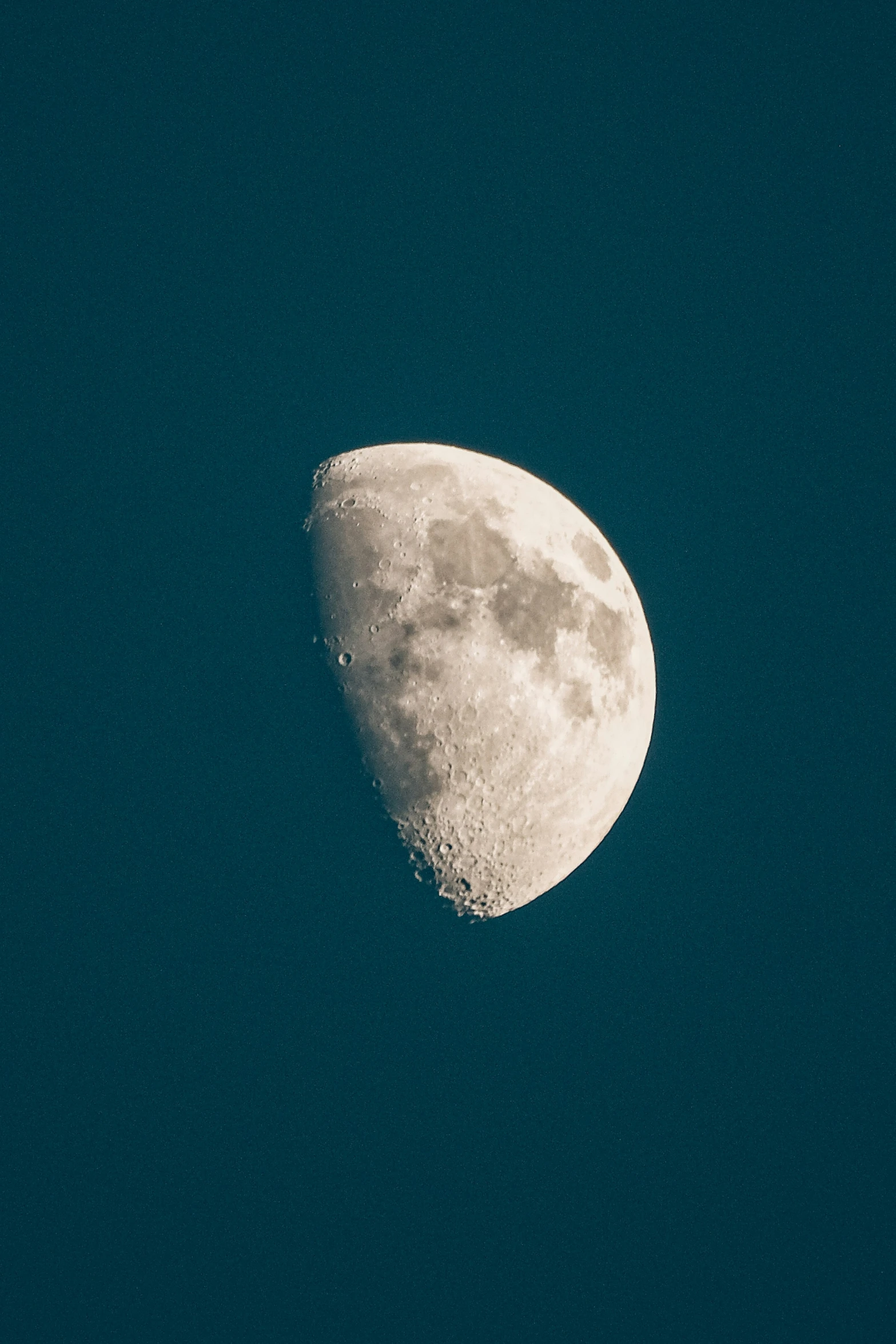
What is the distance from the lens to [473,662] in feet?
21.5

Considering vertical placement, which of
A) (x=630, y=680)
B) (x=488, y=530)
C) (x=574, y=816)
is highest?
(x=488, y=530)

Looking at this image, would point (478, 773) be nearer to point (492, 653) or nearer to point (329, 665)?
point (492, 653)

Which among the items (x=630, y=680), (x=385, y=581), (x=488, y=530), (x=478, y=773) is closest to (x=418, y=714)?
(x=478, y=773)

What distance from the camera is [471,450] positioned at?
325 inches

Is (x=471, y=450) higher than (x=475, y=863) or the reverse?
higher

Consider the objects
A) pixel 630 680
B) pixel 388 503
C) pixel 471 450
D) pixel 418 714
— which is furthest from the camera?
pixel 471 450

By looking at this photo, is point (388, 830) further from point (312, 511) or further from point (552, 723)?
point (312, 511)

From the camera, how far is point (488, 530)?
6918 millimetres

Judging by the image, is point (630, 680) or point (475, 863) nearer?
point (475, 863)

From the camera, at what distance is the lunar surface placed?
6.56 meters

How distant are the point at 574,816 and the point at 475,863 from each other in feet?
3.37

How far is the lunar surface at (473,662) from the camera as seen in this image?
6.56 metres

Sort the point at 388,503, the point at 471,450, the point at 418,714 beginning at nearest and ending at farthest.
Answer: the point at 418,714
the point at 388,503
the point at 471,450

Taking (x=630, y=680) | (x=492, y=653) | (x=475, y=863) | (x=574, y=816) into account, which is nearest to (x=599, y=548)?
(x=630, y=680)
